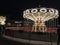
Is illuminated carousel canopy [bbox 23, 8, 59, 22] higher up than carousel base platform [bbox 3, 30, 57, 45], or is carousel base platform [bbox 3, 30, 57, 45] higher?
illuminated carousel canopy [bbox 23, 8, 59, 22]

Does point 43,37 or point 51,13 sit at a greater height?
point 51,13

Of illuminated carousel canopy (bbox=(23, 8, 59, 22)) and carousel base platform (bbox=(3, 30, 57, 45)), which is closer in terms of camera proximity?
carousel base platform (bbox=(3, 30, 57, 45))

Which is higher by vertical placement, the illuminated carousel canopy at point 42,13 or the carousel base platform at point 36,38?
the illuminated carousel canopy at point 42,13

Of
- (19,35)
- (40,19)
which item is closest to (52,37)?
(19,35)

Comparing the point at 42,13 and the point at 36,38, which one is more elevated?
the point at 42,13

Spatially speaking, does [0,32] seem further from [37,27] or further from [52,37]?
[52,37]

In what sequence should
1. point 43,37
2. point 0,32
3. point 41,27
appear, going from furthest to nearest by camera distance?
point 41,27, point 0,32, point 43,37

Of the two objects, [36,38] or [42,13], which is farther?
[42,13]

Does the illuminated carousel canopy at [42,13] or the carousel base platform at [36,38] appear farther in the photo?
the illuminated carousel canopy at [42,13]

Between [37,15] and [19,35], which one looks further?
[37,15]

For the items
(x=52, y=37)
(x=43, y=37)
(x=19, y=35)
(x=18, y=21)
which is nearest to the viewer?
(x=52, y=37)

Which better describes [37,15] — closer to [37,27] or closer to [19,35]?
[37,27]

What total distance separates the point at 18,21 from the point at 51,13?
238 ft

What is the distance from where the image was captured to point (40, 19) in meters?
35.5
